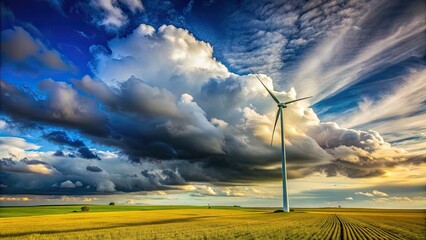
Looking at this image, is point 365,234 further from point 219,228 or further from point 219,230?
point 219,228

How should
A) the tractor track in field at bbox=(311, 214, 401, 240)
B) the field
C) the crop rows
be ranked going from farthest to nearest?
the field
the crop rows
the tractor track in field at bbox=(311, 214, 401, 240)

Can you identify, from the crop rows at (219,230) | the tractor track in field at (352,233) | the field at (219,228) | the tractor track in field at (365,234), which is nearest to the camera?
the tractor track in field at (352,233)

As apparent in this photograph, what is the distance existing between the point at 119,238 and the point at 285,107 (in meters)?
68.2

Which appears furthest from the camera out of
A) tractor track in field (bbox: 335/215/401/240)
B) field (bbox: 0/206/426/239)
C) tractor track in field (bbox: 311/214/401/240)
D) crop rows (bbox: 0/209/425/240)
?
field (bbox: 0/206/426/239)

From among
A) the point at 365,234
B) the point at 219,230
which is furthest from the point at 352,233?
the point at 219,230

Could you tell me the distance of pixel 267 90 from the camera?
92562 mm

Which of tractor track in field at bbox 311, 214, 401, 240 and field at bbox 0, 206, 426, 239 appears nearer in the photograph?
tractor track in field at bbox 311, 214, 401, 240

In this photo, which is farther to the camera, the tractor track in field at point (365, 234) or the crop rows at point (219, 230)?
the crop rows at point (219, 230)

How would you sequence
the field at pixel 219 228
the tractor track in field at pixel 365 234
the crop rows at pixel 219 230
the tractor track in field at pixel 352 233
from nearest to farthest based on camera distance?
the tractor track in field at pixel 352 233
the tractor track in field at pixel 365 234
the crop rows at pixel 219 230
the field at pixel 219 228

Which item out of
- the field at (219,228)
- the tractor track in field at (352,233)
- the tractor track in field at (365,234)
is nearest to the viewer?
the tractor track in field at (352,233)

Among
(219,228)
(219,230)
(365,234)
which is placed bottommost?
(219,230)

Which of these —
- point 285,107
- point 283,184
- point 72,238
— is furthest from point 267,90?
point 72,238

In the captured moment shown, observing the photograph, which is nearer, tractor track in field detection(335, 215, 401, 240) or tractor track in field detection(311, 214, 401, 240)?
tractor track in field detection(311, 214, 401, 240)

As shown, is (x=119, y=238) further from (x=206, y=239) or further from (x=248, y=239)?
(x=248, y=239)
